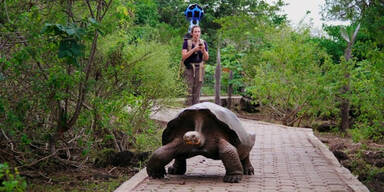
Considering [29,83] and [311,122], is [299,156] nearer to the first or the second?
[29,83]

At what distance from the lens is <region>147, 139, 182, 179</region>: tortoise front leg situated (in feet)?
19.6

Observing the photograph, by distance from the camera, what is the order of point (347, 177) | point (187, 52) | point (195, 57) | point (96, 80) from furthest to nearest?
point (195, 57) < point (187, 52) < point (96, 80) < point (347, 177)

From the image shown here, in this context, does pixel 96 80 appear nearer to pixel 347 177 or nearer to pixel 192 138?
pixel 192 138

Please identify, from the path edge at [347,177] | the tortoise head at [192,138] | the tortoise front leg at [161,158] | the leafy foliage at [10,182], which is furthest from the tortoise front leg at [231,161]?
the leafy foliage at [10,182]

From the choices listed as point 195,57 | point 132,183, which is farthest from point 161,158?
point 195,57

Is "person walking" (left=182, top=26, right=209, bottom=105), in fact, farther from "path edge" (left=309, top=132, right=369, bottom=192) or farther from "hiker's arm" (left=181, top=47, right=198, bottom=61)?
"path edge" (left=309, top=132, right=369, bottom=192)

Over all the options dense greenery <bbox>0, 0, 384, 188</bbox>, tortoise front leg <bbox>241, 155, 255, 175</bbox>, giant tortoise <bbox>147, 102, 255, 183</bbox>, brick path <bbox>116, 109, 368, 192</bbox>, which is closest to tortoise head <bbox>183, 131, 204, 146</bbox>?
giant tortoise <bbox>147, 102, 255, 183</bbox>

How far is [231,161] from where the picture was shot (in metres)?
5.83

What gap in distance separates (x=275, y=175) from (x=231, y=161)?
1.03 meters

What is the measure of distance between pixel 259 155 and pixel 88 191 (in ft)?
10.0

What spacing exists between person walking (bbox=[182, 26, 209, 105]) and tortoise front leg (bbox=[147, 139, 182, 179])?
395cm

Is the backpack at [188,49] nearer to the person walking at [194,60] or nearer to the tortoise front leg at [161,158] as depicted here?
the person walking at [194,60]

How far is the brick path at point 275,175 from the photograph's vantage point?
5.70 metres

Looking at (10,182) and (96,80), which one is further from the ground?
(96,80)
